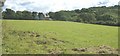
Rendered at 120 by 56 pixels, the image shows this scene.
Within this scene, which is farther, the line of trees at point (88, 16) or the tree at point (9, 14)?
the line of trees at point (88, 16)

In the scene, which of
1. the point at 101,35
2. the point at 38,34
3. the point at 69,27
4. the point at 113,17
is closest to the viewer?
the point at 38,34

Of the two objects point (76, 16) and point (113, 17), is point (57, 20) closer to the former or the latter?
point (76, 16)

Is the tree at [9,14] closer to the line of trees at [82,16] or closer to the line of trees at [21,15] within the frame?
the line of trees at [21,15]

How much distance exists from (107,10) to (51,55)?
23.1m

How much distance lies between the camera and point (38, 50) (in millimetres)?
14555

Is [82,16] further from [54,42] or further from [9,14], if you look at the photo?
[54,42]

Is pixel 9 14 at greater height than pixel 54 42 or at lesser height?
greater

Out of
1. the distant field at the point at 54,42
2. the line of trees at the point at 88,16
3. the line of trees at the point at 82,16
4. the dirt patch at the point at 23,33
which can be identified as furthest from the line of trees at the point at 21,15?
the dirt patch at the point at 23,33

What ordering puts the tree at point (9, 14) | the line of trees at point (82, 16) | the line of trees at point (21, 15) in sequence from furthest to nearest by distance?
the line of trees at point (82, 16) < the line of trees at point (21, 15) < the tree at point (9, 14)

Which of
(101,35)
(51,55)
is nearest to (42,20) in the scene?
(101,35)

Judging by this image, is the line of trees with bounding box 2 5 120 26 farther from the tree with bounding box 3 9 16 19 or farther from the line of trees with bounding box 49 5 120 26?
the tree with bounding box 3 9 16 19

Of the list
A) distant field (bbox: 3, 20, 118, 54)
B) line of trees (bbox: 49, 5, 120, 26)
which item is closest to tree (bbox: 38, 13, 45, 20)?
line of trees (bbox: 49, 5, 120, 26)

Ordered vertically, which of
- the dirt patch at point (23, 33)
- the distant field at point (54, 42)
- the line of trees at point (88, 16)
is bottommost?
the distant field at point (54, 42)

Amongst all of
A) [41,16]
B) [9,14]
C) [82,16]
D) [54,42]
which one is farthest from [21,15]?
[54,42]
